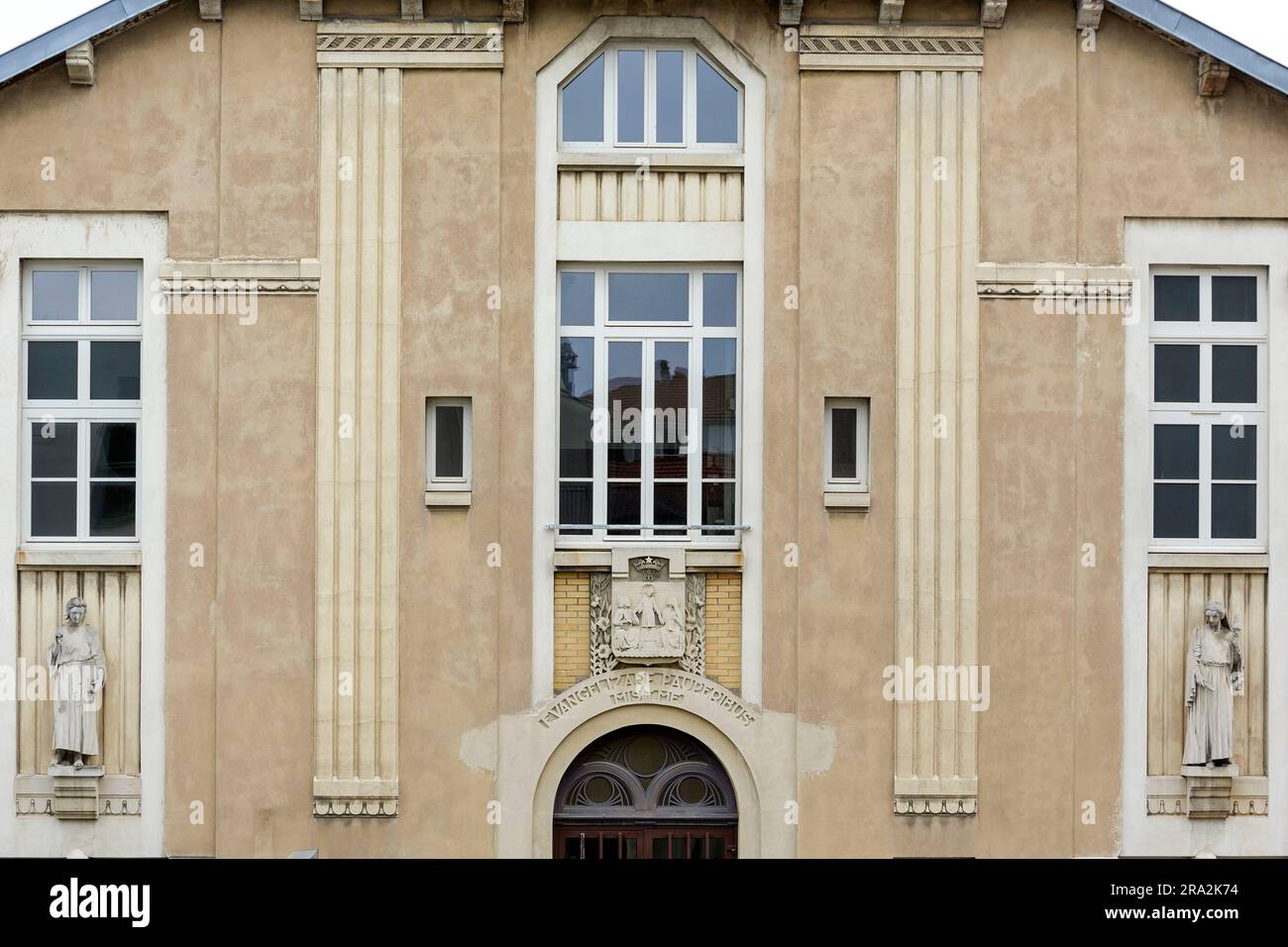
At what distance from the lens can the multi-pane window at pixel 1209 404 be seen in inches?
650

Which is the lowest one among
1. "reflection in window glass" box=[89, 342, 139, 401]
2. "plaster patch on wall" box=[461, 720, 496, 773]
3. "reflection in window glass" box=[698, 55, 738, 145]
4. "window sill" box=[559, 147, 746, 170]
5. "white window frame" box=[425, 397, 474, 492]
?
"plaster patch on wall" box=[461, 720, 496, 773]

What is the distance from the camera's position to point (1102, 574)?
16250 millimetres

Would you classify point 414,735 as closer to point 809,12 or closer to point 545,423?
point 545,423

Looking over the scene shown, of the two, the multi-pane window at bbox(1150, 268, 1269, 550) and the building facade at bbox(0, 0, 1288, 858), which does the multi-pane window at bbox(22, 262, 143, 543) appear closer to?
the building facade at bbox(0, 0, 1288, 858)

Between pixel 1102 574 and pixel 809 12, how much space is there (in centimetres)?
633

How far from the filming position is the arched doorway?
1637cm

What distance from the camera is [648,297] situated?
54.3 feet

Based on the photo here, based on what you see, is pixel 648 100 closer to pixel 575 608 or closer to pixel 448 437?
pixel 448 437

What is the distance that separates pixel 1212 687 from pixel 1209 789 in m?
A: 1.01

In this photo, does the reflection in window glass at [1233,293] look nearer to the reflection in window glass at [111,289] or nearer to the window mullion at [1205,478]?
the window mullion at [1205,478]

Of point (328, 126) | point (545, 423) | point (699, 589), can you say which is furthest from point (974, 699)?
point (328, 126)

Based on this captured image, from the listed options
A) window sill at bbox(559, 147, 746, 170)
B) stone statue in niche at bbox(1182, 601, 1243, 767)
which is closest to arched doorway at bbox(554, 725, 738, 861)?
stone statue in niche at bbox(1182, 601, 1243, 767)

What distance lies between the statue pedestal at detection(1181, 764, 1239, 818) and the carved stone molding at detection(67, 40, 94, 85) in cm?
1284

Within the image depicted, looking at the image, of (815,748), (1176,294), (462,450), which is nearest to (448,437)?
(462,450)
